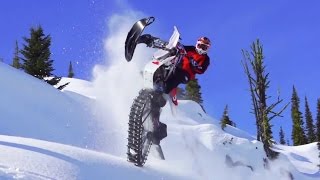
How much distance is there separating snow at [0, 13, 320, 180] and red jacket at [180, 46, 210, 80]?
1143 millimetres

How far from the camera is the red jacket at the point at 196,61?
32.0ft

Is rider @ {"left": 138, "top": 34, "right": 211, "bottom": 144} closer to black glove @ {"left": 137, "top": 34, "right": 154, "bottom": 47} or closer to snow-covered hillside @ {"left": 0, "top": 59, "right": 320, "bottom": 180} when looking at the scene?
black glove @ {"left": 137, "top": 34, "right": 154, "bottom": 47}

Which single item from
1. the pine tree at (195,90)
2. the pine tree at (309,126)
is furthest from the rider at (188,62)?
the pine tree at (309,126)

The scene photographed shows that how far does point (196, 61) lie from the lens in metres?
9.77

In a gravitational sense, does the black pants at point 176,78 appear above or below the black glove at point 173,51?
below

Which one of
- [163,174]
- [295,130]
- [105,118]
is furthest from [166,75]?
[295,130]

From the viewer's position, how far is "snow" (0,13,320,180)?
279 inches

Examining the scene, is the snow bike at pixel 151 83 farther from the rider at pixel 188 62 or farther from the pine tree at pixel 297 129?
the pine tree at pixel 297 129

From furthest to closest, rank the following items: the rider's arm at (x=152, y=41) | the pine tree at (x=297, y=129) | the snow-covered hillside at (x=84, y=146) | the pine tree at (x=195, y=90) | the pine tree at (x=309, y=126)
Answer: the pine tree at (x=309, y=126), the pine tree at (x=297, y=129), the pine tree at (x=195, y=90), the rider's arm at (x=152, y=41), the snow-covered hillside at (x=84, y=146)

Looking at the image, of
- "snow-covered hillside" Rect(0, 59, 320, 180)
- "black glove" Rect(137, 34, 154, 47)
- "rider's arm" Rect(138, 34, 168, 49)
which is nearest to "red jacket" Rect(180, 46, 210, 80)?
"rider's arm" Rect(138, 34, 168, 49)

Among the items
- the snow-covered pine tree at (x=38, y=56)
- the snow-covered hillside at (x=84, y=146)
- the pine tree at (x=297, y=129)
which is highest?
the pine tree at (x=297, y=129)

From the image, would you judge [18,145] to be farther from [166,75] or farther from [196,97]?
[196,97]

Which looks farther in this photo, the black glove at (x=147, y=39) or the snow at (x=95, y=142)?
the black glove at (x=147, y=39)

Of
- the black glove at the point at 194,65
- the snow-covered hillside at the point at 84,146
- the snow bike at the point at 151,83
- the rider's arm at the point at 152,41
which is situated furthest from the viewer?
the rider's arm at the point at 152,41
